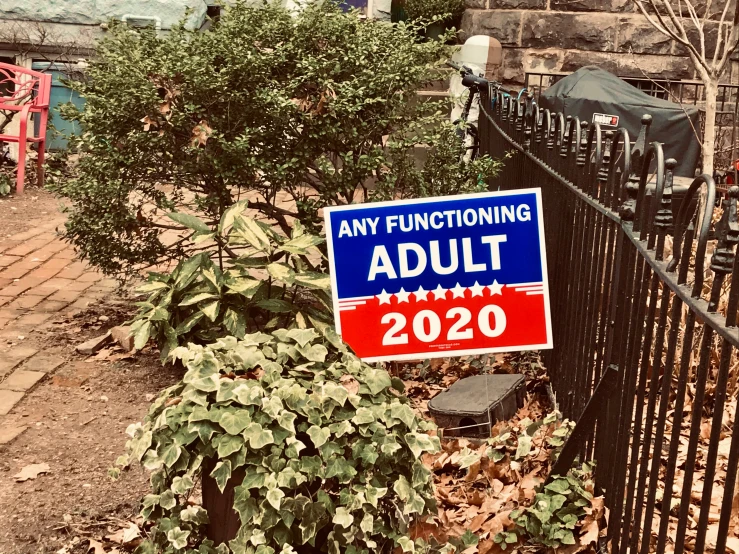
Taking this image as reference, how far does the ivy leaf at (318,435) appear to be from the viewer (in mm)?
2682

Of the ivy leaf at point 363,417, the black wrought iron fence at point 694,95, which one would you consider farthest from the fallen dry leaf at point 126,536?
the black wrought iron fence at point 694,95

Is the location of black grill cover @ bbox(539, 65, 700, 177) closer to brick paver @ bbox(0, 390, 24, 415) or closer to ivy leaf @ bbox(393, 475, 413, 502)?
brick paver @ bbox(0, 390, 24, 415)

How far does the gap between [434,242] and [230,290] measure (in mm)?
1297

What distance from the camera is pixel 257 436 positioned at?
265 centimetres

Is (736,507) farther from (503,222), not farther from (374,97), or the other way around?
(374,97)

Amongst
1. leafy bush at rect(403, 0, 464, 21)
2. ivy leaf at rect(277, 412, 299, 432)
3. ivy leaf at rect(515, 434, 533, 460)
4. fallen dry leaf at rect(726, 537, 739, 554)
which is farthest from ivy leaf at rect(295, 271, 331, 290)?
leafy bush at rect(403, 0, 464, 21)

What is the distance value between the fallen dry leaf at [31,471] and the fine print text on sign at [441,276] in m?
1.35

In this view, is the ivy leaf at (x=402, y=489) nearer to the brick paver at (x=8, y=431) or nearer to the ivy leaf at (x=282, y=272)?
the ivy leaf at (x=282, y=272)

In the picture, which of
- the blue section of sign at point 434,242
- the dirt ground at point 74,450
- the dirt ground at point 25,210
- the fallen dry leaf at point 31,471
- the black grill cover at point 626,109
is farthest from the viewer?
the black grill cover at point 626,109

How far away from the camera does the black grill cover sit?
9812 mm

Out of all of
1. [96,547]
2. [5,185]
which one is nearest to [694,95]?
[5,185]

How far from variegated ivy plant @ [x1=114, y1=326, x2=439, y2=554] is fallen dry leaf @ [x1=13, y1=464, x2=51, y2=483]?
1164mm

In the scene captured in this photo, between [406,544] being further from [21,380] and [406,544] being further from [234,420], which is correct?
[21,380]

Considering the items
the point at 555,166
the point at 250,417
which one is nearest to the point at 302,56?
the point at 555,166
